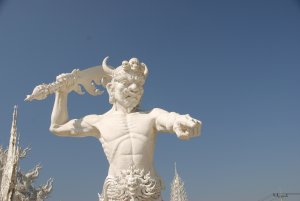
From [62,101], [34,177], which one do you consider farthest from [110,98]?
[34,177]

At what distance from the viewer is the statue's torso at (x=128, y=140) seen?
315 cm

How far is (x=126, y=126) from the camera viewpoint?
328 centimetres

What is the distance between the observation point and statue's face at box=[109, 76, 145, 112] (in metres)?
3.38

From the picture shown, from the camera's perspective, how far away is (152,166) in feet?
10.7

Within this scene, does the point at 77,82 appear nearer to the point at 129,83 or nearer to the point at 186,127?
the point at 129,83

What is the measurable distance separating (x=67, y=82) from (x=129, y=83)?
2.20ft

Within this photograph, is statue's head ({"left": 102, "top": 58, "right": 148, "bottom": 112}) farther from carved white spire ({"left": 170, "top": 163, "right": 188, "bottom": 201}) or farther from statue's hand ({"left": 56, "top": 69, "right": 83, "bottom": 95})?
carved white spire ({"left": 170, "top": 163, "right": 188, "bottom": 201})

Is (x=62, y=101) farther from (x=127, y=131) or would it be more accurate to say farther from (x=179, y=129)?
(x=179, y=129)

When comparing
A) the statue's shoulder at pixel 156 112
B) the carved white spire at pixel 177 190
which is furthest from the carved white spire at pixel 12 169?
the carved white spire at pixel 177 190

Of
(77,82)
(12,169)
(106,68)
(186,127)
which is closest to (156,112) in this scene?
(186,127)

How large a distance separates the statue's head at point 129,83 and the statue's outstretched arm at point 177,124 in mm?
248

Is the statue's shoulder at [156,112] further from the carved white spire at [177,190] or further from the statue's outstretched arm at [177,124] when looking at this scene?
the carved white spire at [177,190]

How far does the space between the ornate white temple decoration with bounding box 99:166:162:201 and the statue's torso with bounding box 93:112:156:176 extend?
0.07 metres

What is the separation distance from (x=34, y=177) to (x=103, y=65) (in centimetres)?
1603
